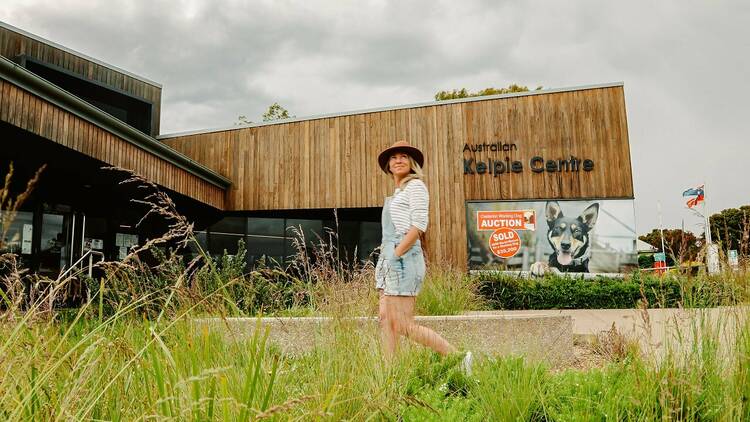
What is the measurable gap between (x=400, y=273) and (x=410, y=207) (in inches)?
18.6

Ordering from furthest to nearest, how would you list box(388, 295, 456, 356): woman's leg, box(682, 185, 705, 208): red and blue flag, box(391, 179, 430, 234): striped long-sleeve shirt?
box(682, 185, 705, 208): red and blue flag → box(391, 179, 430, 234): striped long-sleeve shirt → box(388, 295, 456, 356): woman's leg

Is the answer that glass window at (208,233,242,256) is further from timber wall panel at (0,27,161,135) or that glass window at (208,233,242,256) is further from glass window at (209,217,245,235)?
timber wall panel at (0,27,161,135)

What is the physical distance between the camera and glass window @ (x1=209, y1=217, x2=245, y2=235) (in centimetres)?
1447

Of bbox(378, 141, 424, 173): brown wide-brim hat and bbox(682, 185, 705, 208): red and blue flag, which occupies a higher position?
bbox(682, 185, 705, 208): red and blue flag

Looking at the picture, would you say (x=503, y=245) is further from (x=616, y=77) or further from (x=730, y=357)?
(x=730, y=357)

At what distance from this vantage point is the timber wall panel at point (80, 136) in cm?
684

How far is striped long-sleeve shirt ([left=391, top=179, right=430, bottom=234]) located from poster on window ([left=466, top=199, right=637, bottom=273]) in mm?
9097

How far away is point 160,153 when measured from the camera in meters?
10.6

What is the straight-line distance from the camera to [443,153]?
12945 millimetres

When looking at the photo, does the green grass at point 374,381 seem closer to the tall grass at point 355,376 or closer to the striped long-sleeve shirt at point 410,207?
the tall grass at point 355,376

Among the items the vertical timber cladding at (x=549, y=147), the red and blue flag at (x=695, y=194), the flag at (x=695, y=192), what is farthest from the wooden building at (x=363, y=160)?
the flag at (x=695, y=192)

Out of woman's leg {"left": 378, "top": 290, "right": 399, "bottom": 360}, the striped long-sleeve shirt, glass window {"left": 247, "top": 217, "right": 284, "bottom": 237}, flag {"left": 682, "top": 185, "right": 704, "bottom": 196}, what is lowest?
woman's leg {"left": 378, "top": 290, "right": 399, "bottom": 360}

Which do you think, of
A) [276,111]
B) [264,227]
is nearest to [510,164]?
[264,227]

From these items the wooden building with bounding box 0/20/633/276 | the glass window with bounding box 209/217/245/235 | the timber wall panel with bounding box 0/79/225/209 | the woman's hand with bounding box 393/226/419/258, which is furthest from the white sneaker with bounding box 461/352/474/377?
the glass window with bounding box 209/217/245/235
